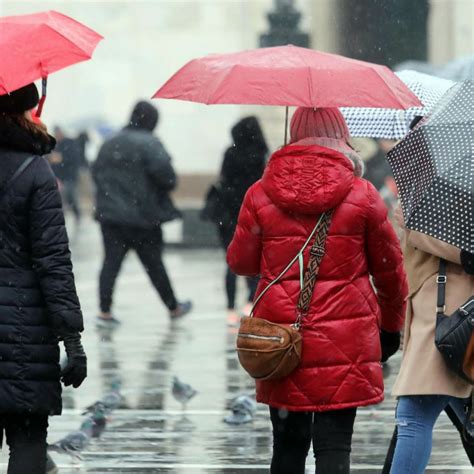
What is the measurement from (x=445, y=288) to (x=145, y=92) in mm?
30892

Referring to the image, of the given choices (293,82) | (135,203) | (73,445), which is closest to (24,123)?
(293,82)

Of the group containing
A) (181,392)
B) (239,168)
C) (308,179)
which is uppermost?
(308,179)

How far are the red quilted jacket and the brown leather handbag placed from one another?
0.08 feet

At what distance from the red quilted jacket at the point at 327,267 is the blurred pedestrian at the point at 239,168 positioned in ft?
21.5

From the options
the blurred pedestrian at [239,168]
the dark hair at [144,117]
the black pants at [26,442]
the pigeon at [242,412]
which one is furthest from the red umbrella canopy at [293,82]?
the dark hair at [144,117]

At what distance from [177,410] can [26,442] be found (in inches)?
132

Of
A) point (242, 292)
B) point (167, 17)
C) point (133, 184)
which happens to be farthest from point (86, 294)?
point (167, 17)

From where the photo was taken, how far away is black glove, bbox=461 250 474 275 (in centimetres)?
527

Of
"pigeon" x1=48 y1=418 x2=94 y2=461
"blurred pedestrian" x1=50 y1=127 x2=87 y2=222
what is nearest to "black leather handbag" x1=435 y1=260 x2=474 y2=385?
"pigeon" x1=48 y1=418 x2=94 y2=461

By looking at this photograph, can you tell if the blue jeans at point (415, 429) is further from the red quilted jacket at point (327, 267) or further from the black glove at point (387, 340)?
the black glove at point (387, 340)

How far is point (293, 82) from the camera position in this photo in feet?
18.4

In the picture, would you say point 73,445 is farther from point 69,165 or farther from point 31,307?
point 69,165

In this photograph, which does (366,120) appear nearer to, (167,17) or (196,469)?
(196,469)

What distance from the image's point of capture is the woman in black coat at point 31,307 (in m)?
5.33
